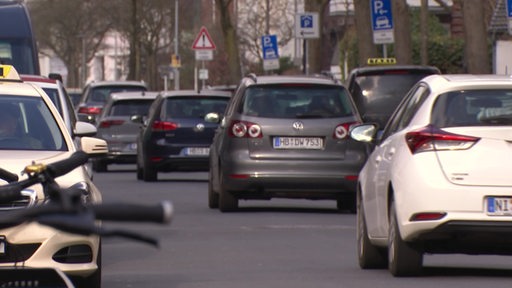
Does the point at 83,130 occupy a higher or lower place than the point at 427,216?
higher

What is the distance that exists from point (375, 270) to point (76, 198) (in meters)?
8.93

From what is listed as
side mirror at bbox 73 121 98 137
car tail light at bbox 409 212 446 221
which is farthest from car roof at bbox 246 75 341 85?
car tail light at bbox 409 212 446 221

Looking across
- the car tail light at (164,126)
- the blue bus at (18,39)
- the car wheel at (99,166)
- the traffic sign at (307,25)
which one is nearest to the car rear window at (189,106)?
the car tail light at (164,126)

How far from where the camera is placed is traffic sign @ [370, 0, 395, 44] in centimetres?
3591

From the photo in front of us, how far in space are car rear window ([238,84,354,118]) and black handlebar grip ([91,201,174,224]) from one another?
1572cm

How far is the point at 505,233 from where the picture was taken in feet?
35.1

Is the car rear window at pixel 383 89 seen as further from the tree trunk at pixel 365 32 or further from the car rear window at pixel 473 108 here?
the car rear window at pixel 473 108

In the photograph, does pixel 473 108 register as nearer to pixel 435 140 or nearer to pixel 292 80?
pixel 435 140

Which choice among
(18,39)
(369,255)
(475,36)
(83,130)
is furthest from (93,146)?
(475,36)

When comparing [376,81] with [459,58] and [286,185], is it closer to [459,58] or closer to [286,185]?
[286,185]

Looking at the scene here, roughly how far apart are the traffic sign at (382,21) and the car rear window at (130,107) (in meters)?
5.34

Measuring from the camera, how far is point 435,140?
11.0 m

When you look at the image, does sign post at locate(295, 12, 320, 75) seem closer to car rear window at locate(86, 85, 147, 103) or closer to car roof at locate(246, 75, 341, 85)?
car rear window at locate(86, 85, 147, 103)

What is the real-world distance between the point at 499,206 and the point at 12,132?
3229mm
